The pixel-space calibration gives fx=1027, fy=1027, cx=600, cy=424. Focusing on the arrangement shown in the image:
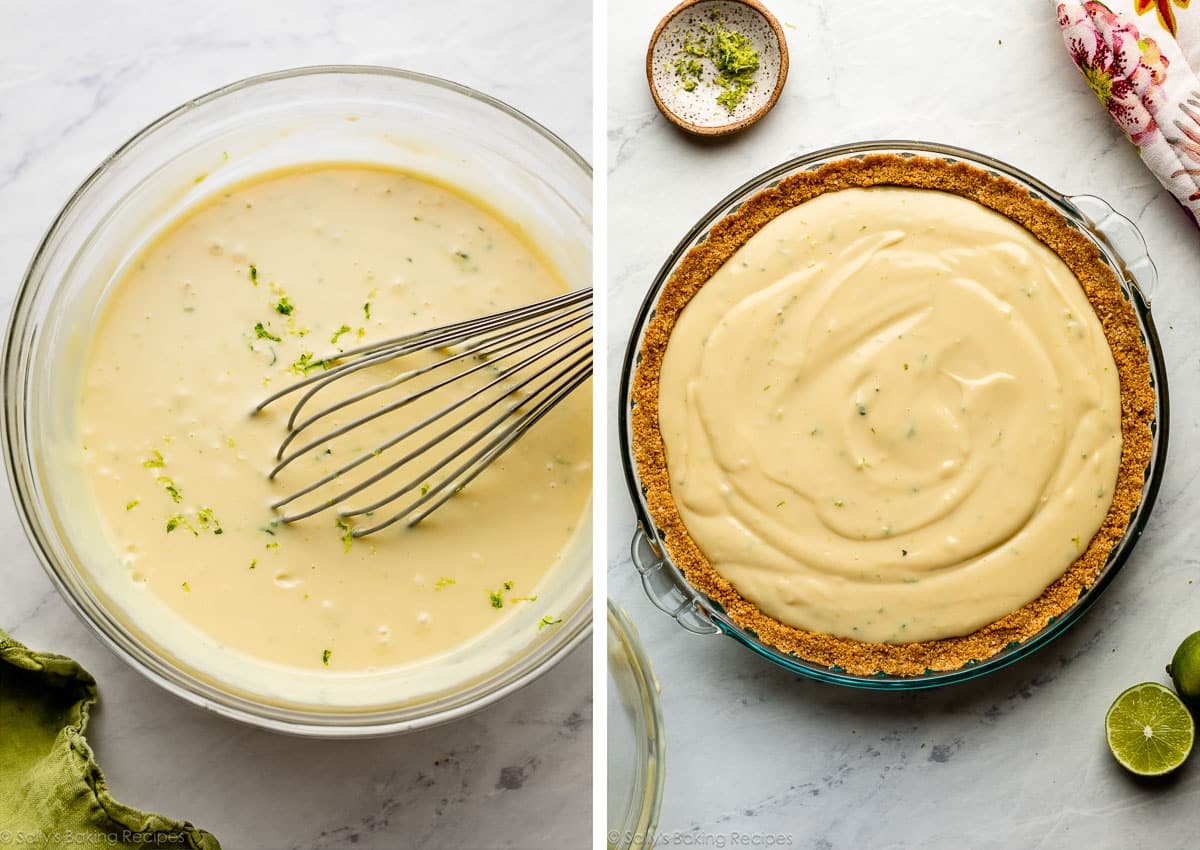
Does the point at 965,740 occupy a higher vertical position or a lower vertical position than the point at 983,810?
higher

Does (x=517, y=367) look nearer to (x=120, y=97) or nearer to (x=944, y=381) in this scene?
(x=944, y=381)

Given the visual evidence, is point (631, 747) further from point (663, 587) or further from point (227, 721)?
point (227, 721)

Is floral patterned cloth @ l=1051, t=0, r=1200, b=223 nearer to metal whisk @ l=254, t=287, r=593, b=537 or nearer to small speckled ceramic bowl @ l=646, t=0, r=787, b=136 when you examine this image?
small speckled ceramic bowl @ l=646, t=0, r=787, b=136

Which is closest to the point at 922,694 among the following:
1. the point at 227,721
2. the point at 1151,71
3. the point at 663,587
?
the point at 663,587

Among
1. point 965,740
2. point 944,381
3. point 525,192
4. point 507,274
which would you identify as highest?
point 525,192

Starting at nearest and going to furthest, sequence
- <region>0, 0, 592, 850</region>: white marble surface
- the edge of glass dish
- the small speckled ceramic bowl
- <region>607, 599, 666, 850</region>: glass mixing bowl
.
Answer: <region>607, 599, 666, 850</region>: glass mixing bowl
the edge of glass dish
the small speckled ceramic bowl
<region>0, 0, 592, 850</region>: white marble surface

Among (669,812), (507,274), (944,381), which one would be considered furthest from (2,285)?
(944,381)

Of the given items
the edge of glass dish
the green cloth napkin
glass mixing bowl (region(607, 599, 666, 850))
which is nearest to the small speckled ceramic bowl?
the edge of glass dish
